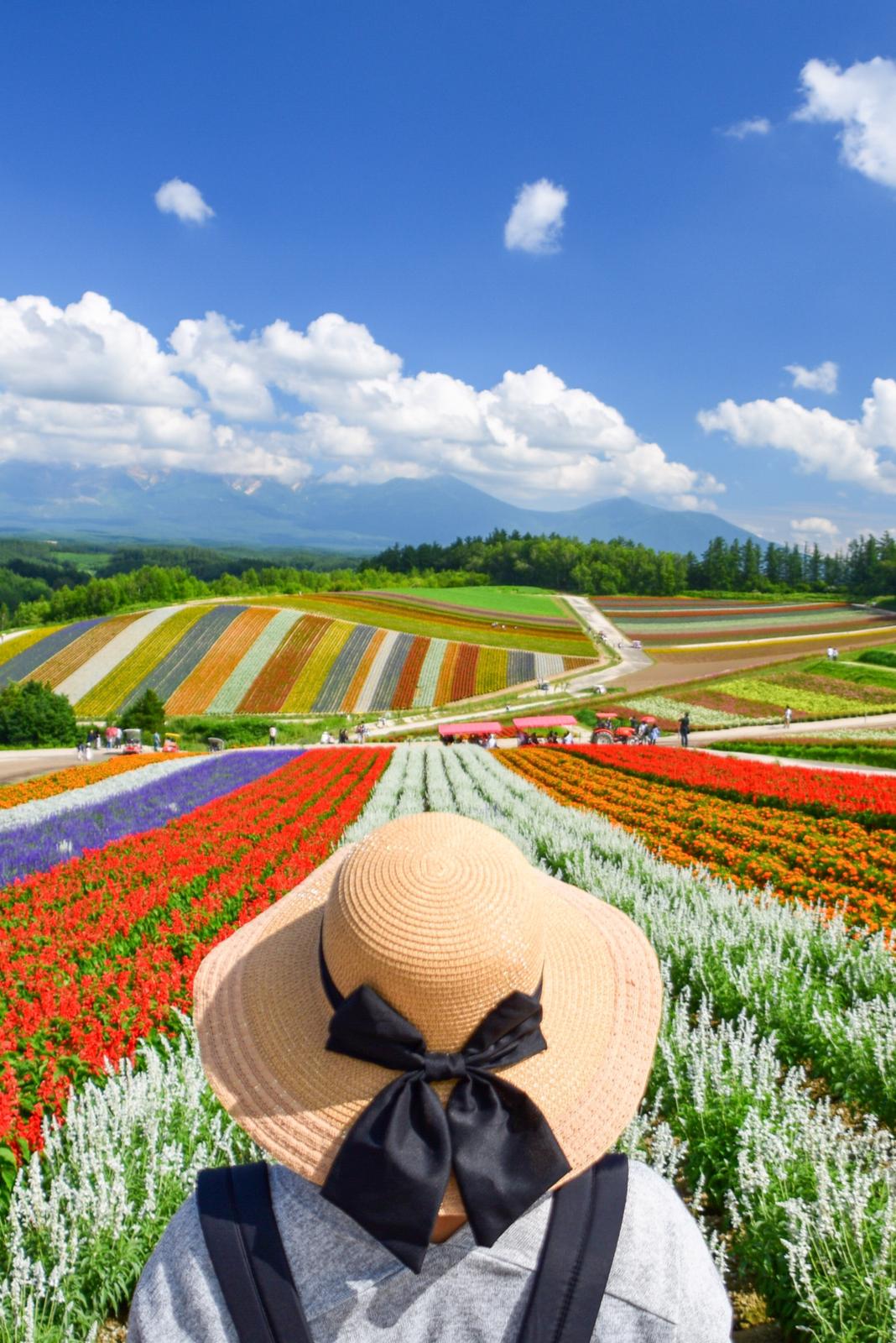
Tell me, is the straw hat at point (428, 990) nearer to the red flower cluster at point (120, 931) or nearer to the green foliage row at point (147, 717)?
the red flower cluster at point (120, 931)

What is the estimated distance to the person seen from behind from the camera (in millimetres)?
1339

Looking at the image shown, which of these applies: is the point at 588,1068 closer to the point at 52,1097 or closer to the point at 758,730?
the point at 52,1097

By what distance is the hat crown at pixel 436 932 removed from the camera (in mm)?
1440

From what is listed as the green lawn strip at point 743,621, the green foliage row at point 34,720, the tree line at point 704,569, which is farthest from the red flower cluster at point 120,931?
the tree line at point 704,569

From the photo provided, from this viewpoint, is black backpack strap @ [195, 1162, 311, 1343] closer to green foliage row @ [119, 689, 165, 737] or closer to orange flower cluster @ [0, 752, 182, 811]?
orange flower cluster @ [0, 752, 182, 811]

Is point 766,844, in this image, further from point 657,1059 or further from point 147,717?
point 147,717

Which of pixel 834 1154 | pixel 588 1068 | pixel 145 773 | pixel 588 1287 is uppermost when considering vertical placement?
pixel 588 1068

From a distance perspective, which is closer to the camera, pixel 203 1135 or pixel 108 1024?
pixel 203 1135

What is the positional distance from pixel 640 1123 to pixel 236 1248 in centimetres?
323

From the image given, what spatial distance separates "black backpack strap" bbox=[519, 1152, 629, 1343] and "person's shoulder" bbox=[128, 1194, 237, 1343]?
22.2 inches

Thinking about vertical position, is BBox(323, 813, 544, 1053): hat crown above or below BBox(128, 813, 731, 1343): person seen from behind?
above

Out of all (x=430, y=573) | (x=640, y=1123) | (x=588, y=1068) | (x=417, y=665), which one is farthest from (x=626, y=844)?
(x=430, y=573)

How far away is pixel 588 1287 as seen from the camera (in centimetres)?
134

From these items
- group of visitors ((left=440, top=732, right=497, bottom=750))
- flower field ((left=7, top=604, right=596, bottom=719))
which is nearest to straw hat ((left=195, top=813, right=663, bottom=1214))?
group of visitors ((left=440, top=732, right=497, bottom=750))
